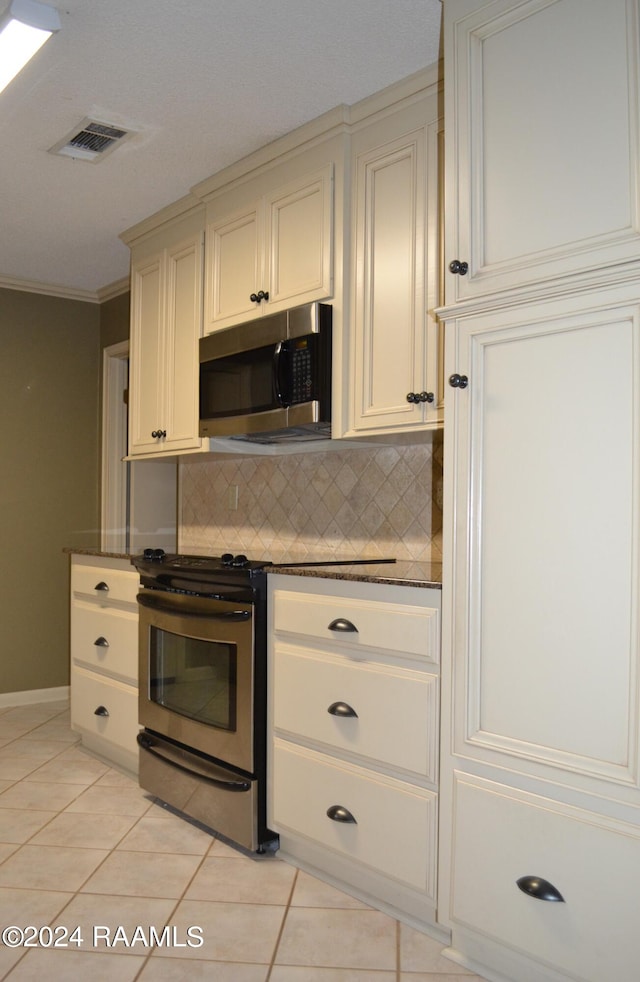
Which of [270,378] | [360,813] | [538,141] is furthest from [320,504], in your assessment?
[538,141]

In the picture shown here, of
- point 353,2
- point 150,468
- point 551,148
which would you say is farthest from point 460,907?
point 150,468

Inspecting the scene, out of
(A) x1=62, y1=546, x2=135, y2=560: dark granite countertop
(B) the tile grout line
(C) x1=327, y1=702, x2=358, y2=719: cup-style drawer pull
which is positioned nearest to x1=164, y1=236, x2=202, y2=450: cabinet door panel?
(A) x1=62, y1=546, x2=135, y2=560: dark granite countertop

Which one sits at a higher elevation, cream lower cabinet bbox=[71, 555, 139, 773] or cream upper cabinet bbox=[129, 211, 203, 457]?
cream upper cabinet bbox=[129, 211, 203, 457]

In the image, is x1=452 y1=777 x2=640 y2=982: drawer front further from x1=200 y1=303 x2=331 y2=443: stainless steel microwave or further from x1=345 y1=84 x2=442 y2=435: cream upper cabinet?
x1=200 y1=303 x2=331 y2=443: stainless steel microwave

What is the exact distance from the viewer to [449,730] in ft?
6.41

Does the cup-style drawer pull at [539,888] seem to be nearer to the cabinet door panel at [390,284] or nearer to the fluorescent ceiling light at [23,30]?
the cabinet door panel at [390,284]

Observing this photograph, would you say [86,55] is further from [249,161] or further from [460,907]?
[460,907]

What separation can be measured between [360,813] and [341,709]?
0.28m

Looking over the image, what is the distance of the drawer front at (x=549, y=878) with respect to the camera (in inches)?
63.2

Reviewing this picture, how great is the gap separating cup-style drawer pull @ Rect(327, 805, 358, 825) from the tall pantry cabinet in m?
0.36

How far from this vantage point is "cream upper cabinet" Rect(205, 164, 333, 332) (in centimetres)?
270

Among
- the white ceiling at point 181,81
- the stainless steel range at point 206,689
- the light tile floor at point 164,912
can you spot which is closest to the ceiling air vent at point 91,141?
the white ceiling at point 181,81

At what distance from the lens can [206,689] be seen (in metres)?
2.74

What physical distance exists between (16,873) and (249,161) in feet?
8.35
